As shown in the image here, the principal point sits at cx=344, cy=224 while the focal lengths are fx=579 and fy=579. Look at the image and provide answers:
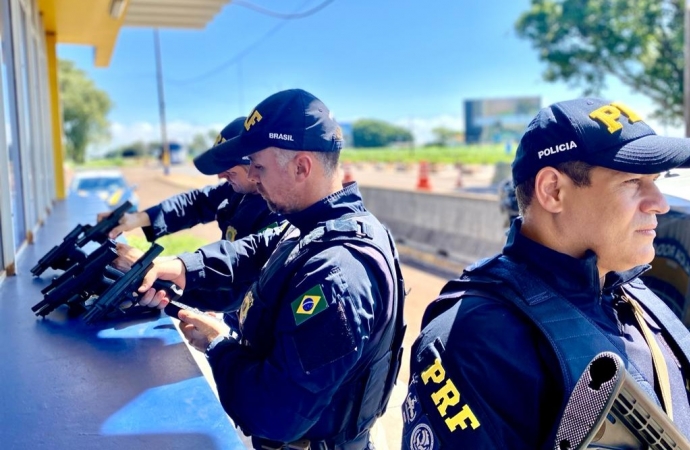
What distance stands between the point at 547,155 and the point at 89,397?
141cm

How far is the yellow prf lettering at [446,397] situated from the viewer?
1.10 meters

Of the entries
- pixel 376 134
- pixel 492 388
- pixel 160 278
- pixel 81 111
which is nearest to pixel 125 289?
pixel 160 278

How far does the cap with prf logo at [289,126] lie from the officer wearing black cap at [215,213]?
0.32 metres

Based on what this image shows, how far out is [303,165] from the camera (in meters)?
1.79

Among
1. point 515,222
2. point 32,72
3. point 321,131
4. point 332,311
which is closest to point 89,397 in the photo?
point 332,311

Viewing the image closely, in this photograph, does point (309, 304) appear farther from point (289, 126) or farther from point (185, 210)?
point (185, 210)

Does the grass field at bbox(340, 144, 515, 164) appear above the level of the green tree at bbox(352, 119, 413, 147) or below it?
below

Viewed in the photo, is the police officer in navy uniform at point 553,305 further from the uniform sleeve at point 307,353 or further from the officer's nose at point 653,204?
the uniform sleeve at point 307,353

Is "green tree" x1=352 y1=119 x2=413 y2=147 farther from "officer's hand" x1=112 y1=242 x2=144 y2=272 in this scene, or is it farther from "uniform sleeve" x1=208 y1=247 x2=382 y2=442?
"uniform sleeve" x1=208 y1=247 x2=382 y2=442

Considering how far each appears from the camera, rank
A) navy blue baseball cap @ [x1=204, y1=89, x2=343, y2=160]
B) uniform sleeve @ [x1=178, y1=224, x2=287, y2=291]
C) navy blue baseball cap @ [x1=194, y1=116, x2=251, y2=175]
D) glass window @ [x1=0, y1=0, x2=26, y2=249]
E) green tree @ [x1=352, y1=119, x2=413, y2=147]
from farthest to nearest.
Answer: green tree @ [x1=352, y1=119, x2=413, y2=147] < glass window @ [x1=0, y1=0, x2=26, y2=249] < uniform sleeve @ [x1=178, y1=224, x2=287, y2=291] < navy blue baseball cap @ [x1=194, y1=116, x2=251, y2=175] < navy blue baseball cap @ [x1=204, y1=89, x2=343, y2=160]

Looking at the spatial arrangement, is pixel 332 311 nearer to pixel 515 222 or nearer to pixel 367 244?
pixel 367 244

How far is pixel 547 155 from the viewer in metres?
1.24

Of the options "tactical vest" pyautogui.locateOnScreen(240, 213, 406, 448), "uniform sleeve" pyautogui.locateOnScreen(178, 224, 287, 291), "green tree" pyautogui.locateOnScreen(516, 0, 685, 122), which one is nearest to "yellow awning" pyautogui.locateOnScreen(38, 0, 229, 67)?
"uniform sleeve" pyautogui.locateOnScreen(178, 224, 287, 291)

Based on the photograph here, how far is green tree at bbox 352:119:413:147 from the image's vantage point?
93.6 meters
